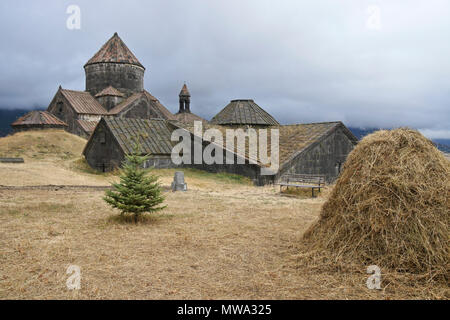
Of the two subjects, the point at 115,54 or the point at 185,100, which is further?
the point at 185,100

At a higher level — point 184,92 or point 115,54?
point 184,92

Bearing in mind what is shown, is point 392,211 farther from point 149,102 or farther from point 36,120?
point 149,102

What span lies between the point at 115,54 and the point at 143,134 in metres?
22.4

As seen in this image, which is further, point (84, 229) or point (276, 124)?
point (276, 124)

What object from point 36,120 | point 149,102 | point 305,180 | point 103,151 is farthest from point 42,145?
point 305,180

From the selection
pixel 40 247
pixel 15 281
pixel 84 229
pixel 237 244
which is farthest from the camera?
pixel 84 229

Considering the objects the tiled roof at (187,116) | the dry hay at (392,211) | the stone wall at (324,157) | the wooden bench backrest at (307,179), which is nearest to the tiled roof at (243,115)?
the stone wall at (324,157)

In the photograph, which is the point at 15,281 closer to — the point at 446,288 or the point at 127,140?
the point at 446,288

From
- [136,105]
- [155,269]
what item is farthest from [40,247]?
[136,105]

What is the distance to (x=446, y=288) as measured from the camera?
5.21 meters

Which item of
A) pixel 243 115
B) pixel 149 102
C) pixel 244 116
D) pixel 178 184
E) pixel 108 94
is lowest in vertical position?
pixel 178 184

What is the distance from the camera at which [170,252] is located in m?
7.29

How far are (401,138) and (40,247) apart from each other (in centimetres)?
818

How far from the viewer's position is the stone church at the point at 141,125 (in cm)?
2244
